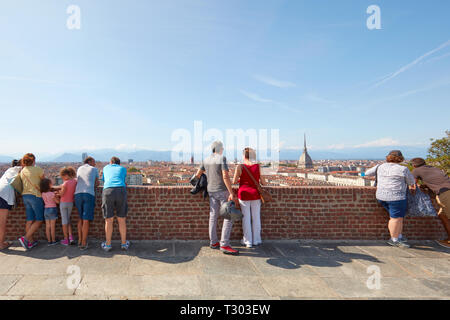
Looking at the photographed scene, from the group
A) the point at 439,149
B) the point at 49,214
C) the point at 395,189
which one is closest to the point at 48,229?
the point at 49,214

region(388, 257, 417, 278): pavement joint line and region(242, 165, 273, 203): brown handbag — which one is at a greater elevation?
region(242, 165, 273, 203): brown handbag

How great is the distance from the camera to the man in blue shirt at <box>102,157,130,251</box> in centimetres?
396

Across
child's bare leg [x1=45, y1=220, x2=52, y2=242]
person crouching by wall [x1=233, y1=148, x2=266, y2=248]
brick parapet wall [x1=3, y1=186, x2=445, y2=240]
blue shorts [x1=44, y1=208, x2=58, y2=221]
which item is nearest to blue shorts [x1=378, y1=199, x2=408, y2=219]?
brick parapet wall [x1=3, y1=186, x2=445, y2=240]

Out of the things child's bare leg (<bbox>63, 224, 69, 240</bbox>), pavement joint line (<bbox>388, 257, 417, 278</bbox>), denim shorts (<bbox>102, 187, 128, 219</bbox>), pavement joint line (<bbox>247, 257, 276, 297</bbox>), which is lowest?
pavement joint line (<bbox>388, 257, 417, 278</bbox>)

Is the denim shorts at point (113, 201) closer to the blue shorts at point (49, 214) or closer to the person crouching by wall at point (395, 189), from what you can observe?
the blue shorts at point (49, 214)

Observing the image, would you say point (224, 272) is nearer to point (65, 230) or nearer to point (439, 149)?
point (65, 230)

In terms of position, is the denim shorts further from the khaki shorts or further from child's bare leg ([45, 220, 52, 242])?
the khaki shorts

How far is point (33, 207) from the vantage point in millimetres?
4211

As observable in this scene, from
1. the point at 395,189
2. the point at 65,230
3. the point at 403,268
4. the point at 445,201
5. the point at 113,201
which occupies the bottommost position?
the point at 403,268

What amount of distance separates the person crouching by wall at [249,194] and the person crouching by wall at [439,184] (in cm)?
316

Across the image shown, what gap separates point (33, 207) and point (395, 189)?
662 cm

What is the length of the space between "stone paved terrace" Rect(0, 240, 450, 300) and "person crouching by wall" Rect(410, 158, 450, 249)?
0.53 meters

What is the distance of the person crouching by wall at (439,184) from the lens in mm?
4407
